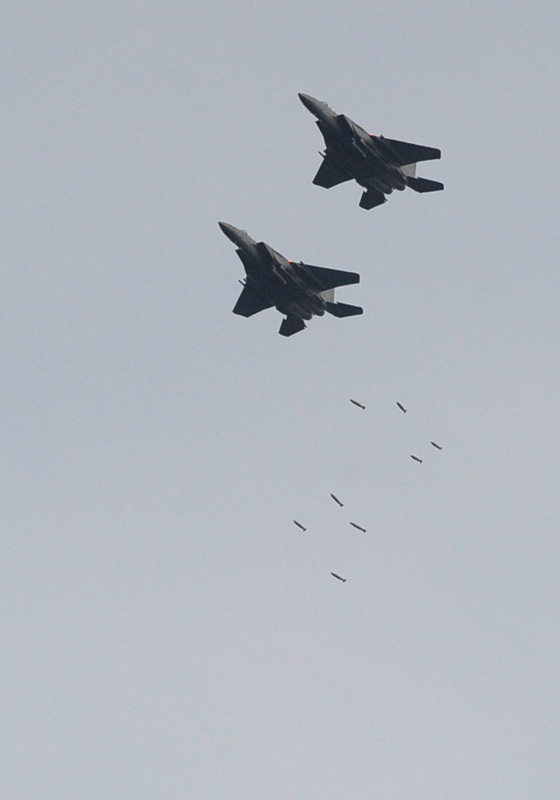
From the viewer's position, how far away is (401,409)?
131 m

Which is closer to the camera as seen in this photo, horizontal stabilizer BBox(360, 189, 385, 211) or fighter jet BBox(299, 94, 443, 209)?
fighter jet BBox(299, 94, 443, 209)

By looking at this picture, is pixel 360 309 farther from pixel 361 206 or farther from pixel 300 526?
pixel 300 526

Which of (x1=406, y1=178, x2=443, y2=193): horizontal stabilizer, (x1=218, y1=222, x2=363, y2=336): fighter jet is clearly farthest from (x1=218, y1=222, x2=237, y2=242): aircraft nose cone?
(x1=406, y1=178, x2=443, y2=193): horizontal stabilizer

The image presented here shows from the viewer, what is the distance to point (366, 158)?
432ft

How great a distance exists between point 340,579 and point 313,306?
1965 cm

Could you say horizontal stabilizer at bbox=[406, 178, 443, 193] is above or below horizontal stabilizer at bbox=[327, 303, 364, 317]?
above

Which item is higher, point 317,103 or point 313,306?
point 317,103

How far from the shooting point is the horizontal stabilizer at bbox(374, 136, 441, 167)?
13125 centimetres

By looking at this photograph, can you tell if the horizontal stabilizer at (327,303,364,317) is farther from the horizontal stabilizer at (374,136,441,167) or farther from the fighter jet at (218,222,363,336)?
the horizontal stabilizer at (374,136,441,167)

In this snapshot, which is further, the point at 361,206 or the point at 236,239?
the point at 361,206

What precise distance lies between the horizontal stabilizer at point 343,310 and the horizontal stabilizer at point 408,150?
1131cm

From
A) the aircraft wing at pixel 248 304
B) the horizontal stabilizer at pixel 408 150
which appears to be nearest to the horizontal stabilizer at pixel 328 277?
the aircraft wing at pixel 248 304

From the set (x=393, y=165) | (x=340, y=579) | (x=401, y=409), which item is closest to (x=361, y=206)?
(x=393, y=165)

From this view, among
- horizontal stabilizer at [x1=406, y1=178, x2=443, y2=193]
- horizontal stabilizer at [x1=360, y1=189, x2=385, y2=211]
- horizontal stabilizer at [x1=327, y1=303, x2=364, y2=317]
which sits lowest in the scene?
horizontal stabilizer at [x1=327, y1=303, x2=364, y2=317]
